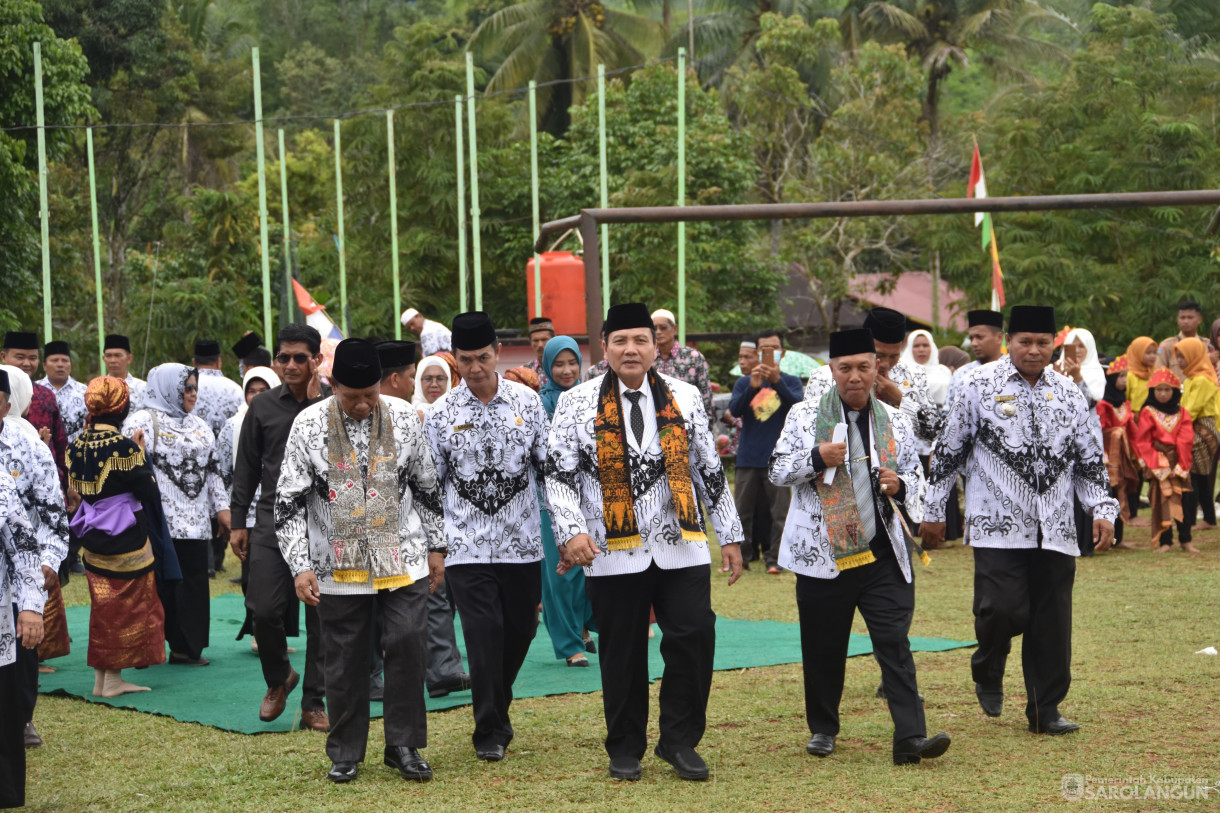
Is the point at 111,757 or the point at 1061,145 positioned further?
the point at 1061,145

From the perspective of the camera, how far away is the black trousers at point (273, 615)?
23.5ft

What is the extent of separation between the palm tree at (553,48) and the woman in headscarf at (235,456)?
2379cm

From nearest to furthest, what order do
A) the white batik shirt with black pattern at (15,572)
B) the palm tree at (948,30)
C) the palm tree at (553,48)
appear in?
the white batik shirt with black pattern at (15,572) < the palm tree at (553,48) < the palm tree at (948,30)

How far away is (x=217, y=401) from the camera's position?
12.6 m

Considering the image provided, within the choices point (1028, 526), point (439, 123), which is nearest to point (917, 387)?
point (1028, 526)

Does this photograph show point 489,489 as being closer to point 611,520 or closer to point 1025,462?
point 611,520

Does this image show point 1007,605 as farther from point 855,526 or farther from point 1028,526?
point 855,526

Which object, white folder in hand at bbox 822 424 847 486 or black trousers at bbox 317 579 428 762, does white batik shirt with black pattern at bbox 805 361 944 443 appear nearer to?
white folder in hand at bbox 822 424 847 486

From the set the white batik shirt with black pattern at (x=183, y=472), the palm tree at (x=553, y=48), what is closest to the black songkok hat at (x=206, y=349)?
the white batik shirt with black pattern at (x=183, y=472)

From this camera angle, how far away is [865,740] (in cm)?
666

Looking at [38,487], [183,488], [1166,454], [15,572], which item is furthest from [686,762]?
[1166,454]

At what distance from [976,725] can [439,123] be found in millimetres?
21225

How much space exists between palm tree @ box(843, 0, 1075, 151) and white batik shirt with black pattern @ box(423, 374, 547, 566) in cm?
3125

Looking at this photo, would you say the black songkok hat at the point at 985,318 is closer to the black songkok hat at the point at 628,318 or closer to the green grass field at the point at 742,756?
the green grass field at the point at 742,756
